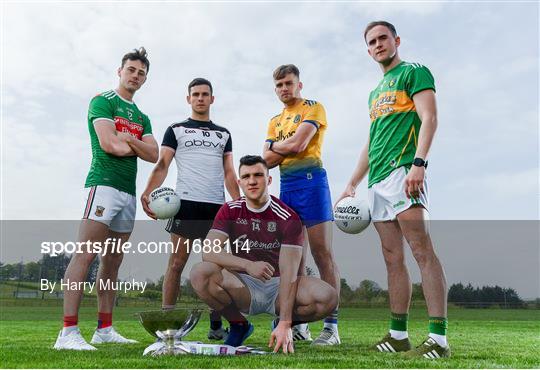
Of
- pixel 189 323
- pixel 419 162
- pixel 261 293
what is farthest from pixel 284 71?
pixel 189 323

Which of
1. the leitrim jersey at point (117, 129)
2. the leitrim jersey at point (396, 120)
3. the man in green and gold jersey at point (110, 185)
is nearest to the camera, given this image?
the leitrim jersey at point (396, 120)

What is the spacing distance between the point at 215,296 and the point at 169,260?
128cm

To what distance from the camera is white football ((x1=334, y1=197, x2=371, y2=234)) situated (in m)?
4.81

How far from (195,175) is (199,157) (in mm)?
216

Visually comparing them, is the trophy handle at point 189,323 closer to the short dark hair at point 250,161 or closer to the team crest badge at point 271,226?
the team crest badge at point 271,226

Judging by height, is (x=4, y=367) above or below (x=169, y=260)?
below

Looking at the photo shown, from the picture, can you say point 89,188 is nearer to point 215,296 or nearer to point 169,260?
point 169,260

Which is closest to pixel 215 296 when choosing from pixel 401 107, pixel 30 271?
pixel 401 107

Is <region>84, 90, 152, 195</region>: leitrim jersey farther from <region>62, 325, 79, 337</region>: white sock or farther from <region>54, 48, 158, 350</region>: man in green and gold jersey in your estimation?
<region>62, 325, 79, 337</region>: white sock

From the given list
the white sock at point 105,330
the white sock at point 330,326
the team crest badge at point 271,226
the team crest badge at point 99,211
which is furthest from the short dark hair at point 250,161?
the white sock at point 105,330

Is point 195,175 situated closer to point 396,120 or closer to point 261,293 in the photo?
point 261,293

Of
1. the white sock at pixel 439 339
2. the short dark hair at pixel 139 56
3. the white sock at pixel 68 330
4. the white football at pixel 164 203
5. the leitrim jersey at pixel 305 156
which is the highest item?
the short dark hair at pixel 139 56

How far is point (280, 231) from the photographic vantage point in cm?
459

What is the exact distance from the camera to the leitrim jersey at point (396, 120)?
4.24 metres
